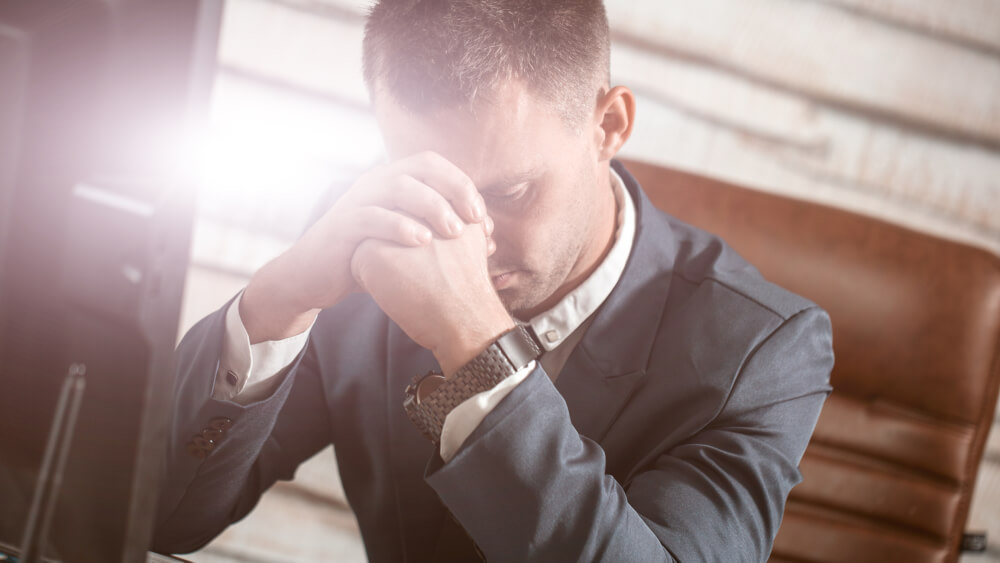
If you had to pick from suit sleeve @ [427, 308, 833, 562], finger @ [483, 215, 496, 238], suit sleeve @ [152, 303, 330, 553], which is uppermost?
finger @ [483, 215, 496, 238]

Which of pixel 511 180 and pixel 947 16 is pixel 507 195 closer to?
pixel 511 180

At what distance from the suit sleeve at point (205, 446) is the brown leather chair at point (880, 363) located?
24.7 inches

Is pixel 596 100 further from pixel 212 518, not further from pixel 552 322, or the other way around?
pixel 212 518

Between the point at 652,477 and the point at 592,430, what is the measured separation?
9 centimetres

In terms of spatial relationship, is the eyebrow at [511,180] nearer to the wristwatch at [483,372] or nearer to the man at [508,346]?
the man at [508,346]

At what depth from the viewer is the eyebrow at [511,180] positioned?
664 mm

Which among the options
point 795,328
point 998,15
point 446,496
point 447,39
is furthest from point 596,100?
point 998,15

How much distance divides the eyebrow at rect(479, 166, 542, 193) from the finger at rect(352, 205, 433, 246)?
11cm

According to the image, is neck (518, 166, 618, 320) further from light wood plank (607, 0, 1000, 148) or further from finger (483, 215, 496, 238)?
light wood plank (607, 0, 1000, 148)

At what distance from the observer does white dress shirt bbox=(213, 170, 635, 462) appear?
1.73ft

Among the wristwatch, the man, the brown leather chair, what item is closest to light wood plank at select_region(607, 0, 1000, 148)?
the brown leather chair

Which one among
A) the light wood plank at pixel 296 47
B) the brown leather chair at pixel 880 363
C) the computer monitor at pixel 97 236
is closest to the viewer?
the computer monitor at pixel 97 236

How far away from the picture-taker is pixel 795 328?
28.4 inches

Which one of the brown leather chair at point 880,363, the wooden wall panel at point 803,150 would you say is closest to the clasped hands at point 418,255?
the brown leather chair at point 880,363
